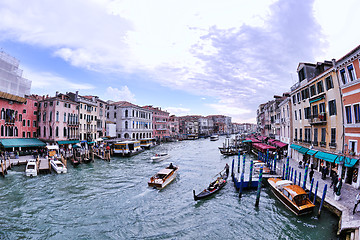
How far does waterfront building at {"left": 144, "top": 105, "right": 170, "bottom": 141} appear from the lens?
7309cm

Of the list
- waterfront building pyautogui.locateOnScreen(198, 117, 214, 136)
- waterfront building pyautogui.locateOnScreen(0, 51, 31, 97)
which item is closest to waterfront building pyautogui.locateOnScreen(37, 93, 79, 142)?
waterfront building pyautogui.locateOnScreen(0, 51, 31, 97)

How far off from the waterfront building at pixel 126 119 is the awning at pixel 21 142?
19.9 meters

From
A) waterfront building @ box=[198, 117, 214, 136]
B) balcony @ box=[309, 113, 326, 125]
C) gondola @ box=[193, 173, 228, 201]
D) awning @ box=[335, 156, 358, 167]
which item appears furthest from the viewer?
waterfront building @ box=[198, 117, 214, 136]

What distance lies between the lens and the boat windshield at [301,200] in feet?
42.2

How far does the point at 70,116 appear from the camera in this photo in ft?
118

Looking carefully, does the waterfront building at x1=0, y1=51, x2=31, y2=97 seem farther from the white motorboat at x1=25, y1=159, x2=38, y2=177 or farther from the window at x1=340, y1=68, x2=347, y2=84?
the window at x1=340, y1=68, x2=347, y2=84

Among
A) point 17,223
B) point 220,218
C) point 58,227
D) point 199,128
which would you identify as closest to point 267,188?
point 220,218

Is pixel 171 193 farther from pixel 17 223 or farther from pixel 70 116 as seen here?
pixel 70 116

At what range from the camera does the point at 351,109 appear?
50.7ft

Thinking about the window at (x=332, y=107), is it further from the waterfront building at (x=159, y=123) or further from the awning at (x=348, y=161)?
the waterfront building at (x=159, y=123)

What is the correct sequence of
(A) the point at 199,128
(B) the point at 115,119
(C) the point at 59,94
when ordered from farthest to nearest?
(A) the point at 199,128, (B) the point at 115,119, (C) the point at 59,94

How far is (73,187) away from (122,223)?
8520 millimetres

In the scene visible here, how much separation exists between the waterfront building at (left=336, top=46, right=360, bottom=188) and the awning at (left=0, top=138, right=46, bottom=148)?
3566cm

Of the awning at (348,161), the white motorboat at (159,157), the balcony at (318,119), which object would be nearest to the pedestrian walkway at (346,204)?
the awning at (348,161)
